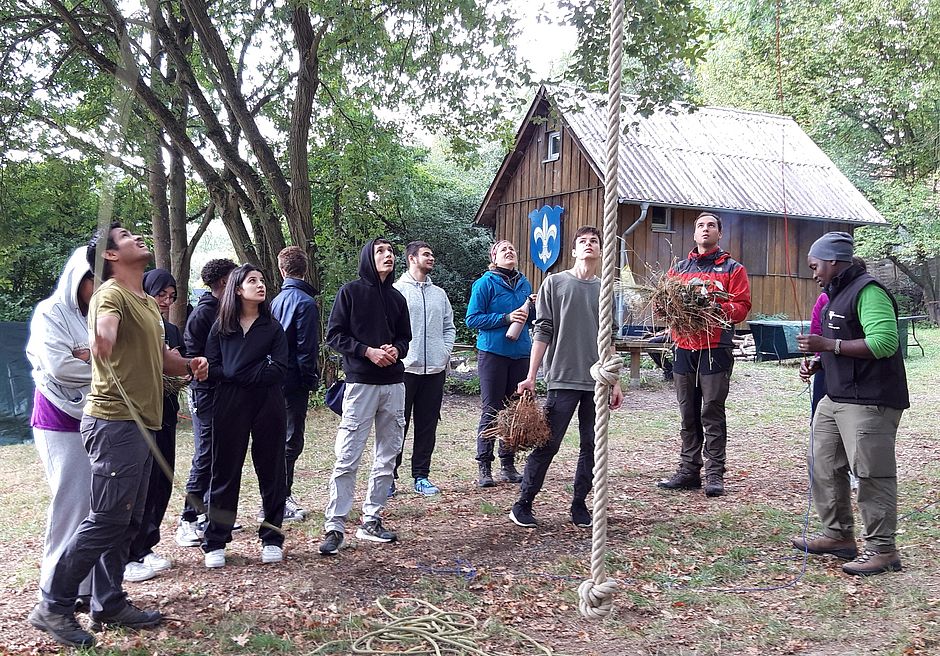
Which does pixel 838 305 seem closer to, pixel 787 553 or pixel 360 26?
pixel 787 553

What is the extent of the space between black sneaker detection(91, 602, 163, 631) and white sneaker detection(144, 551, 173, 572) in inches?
32.3

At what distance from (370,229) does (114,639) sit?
1035 cm

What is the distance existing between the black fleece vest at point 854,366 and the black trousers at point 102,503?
3.75 m

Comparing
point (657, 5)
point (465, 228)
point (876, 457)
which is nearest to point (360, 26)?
point (657, 5)

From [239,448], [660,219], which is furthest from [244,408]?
[660,219]

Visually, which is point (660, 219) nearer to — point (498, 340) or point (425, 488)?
point (498, 340)

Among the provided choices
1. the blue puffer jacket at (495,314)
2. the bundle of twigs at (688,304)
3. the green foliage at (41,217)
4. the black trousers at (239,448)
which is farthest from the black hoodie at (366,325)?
the green foliage at (41,217)

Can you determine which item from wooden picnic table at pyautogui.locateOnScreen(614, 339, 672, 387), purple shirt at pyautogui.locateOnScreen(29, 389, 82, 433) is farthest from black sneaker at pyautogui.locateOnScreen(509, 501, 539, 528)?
wooden picnic table at pyautogui.locateOnScreen(614, 339, 672, 387)

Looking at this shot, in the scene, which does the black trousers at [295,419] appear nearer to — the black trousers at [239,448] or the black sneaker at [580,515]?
the black trousers at [239,448]

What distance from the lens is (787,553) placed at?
4.77m

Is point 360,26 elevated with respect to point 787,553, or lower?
elevated

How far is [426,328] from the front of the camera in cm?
632

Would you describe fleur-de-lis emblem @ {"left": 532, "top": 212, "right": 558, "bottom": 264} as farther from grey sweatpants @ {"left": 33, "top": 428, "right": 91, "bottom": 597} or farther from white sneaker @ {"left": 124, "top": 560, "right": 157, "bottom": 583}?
grey sweatpants @ {"left": 33, "top": 428, "right": 91, "bottom": 597}

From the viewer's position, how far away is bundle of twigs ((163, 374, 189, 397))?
5012 millimetres
